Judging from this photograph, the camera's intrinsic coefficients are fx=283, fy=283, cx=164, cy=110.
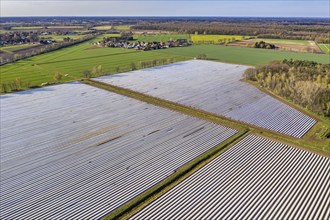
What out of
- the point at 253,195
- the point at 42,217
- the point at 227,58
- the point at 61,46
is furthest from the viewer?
the point at 61,46

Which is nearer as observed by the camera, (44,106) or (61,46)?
(44,106)

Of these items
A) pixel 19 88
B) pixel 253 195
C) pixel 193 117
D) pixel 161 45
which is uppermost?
pixel 161 45

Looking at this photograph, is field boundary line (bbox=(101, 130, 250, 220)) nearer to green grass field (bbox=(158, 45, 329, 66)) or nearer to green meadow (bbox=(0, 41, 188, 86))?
green meadow (bbox=(0, 41, 188, 86))

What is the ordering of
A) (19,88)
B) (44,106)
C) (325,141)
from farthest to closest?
1. (19,88)
2. (44,106)
3. (325,141)

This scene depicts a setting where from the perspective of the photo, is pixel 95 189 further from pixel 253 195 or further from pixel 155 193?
pixel 253 195

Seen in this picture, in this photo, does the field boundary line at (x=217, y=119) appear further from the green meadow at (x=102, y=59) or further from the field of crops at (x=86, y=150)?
the green meadow at (x=102, y=59)

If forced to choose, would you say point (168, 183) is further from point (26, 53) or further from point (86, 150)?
point (26, 53)

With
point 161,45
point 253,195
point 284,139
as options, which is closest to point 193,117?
point 284,139
